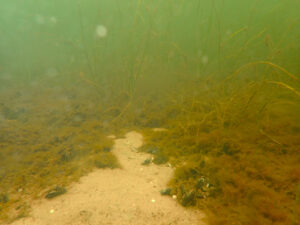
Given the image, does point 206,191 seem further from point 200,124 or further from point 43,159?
point 43,159

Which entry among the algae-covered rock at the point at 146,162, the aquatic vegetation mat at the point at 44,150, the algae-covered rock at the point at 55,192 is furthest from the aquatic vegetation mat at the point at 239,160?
the algae-covered rock at the point at 55,192

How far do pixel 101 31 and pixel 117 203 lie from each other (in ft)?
21.3

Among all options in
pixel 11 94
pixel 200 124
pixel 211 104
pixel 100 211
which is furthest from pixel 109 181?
pixel 11 94

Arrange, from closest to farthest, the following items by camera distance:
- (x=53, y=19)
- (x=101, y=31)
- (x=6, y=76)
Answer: (x=6, y=76), (x=101, y=31), (x=53, y=19)

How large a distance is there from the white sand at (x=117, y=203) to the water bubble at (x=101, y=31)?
5757mm

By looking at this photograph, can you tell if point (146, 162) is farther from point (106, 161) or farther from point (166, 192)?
point (166, 192)

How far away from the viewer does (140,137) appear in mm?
3309

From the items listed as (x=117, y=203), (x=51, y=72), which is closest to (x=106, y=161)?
(x=117, y=203)

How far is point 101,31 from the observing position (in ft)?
22.0

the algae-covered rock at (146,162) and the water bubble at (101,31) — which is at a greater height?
the water bubble at (101,31)

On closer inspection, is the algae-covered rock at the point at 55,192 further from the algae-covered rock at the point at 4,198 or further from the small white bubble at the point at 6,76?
the small white bubble at the point at 6,76

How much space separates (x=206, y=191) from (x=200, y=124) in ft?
3.56

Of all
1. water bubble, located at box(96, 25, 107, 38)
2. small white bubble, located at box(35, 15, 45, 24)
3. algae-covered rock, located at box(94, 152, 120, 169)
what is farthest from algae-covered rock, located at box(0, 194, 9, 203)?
small white bubble, located at box(35, 15, 45, 24)

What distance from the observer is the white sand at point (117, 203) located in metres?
1.65
